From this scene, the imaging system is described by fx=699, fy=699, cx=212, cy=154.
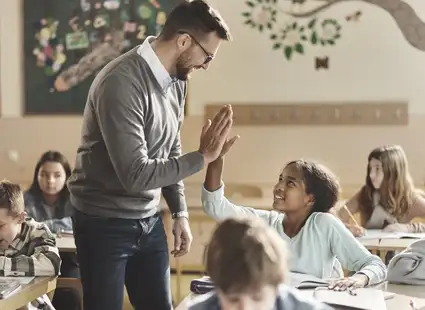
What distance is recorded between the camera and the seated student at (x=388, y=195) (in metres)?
4.08

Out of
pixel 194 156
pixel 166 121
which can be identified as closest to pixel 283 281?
pixel 194 156

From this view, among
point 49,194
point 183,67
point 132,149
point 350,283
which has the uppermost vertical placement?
point 183,67

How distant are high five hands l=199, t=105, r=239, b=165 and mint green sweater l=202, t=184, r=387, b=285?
0.84 ft

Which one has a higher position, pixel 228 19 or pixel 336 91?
pixel 228 19

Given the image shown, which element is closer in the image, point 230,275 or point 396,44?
point 230,275

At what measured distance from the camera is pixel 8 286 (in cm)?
238

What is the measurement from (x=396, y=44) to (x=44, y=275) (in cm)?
338

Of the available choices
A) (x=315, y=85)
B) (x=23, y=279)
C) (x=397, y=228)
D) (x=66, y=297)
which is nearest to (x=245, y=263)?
(x=23, y=279)

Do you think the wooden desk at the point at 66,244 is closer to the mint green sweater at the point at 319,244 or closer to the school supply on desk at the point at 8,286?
the school supply on desk at the point at 8,286

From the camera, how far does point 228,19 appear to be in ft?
17.1

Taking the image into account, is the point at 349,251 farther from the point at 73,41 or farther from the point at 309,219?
the point at 73,41

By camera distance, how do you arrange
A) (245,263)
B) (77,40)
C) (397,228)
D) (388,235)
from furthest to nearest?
(77,40)
(397,228)
(388,235)
(245,263)

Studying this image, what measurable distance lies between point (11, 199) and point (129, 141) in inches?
36.6

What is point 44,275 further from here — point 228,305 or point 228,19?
point 228,19
